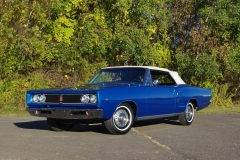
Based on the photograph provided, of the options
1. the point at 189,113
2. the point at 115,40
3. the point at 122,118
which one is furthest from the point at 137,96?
the point at 115,40

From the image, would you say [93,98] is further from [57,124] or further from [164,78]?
[164,78]

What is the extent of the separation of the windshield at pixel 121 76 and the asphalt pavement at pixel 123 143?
1.14 metres

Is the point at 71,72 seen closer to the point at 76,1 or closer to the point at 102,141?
the point at 76,1

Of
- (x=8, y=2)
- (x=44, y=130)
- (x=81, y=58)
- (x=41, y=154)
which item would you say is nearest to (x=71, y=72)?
(x=81, y=58)

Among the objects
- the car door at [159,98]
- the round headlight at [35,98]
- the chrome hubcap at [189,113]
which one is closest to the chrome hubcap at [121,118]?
the car door at [159,98]

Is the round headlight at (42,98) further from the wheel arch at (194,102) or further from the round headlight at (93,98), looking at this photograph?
the wheel arch at (194,102)

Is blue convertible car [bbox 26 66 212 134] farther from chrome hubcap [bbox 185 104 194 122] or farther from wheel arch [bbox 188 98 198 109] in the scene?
wheel arch [bbox 188 98 198 109]

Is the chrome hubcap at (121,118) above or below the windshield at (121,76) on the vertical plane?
below

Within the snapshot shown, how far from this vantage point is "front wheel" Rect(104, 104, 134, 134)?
859cm

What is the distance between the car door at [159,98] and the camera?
372 inches

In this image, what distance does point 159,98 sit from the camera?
9688 mm

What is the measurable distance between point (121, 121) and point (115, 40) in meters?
9.44

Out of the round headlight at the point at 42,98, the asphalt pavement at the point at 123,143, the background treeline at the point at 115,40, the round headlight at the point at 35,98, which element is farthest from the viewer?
the background treeline at the point at 115,40

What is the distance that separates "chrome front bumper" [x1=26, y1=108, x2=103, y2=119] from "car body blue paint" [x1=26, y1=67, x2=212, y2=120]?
6cm
